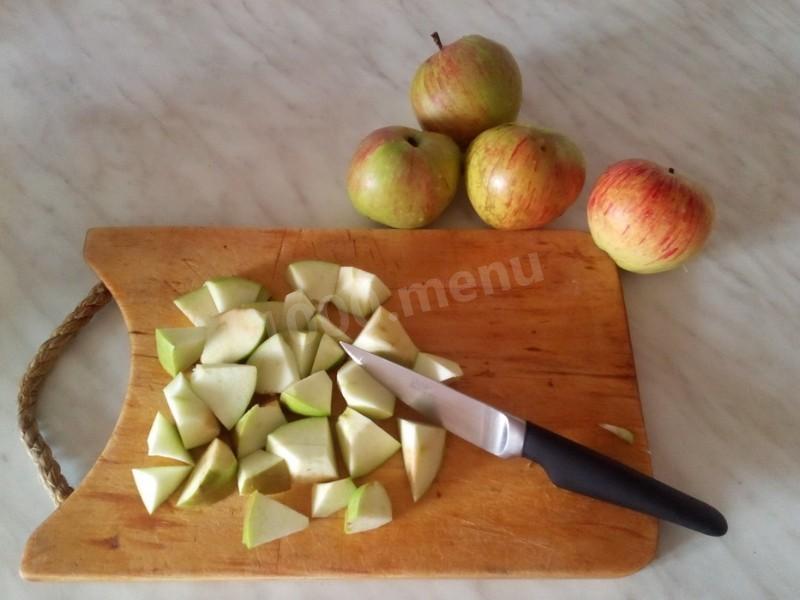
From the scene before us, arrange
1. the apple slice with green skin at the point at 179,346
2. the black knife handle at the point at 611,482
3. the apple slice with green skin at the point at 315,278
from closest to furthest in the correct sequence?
the black knife handle at the point at 611,482 → the apple slice with green skin at the point at 179,346 → the apple slice with green skin at the point at 315,278

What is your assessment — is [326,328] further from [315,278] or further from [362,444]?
[362,444]

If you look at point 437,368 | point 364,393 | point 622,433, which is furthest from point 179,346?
point 622,433

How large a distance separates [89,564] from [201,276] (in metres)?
0.52

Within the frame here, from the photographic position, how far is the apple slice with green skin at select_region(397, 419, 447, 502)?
3.54 ft

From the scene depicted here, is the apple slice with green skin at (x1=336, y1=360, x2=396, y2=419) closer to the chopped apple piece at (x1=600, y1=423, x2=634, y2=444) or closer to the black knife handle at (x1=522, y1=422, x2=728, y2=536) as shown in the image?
the black knife handle at (x1=522, y1=422, x2=728, y2=536)

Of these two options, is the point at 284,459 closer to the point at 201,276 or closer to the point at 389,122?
the point at 201,276

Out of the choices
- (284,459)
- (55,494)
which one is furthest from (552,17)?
(55,494)

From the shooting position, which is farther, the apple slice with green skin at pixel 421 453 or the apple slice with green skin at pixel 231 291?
the apple slice with green skin at pixel 231 291

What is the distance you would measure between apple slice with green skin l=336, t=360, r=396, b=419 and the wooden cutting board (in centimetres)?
4

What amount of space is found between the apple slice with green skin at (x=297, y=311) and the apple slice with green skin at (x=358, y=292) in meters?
0.06

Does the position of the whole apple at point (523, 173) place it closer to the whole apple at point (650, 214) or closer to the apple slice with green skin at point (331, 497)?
the whole apple at point (650, 214)

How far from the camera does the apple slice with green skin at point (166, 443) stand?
3.55 ft

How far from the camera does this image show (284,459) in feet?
3.57

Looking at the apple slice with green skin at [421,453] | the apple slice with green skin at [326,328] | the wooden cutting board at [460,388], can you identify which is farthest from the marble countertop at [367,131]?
the apple slice with green skin at [326,328]
